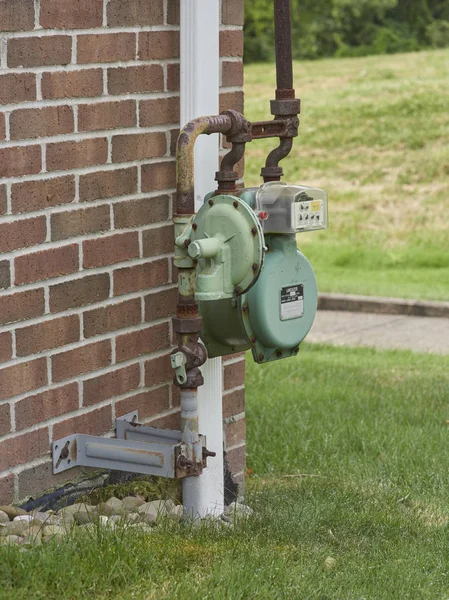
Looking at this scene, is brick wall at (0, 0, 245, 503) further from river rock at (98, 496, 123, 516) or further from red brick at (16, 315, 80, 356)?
river rock at (98, 496, 123, 516)

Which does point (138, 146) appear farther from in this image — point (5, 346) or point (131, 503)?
point (131, 503)

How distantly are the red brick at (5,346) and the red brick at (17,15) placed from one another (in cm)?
88

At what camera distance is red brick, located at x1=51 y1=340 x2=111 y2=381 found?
362cm

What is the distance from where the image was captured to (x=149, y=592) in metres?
2.93

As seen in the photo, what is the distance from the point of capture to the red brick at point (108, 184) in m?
3.66

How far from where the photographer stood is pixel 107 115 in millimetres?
3719

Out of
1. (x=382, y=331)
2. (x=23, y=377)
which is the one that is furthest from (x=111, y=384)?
(x=382, y=331)

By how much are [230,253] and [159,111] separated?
0.68 m

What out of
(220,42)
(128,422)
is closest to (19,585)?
(128,422)

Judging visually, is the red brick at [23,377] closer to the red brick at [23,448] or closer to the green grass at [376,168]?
the red brick at [23,448]

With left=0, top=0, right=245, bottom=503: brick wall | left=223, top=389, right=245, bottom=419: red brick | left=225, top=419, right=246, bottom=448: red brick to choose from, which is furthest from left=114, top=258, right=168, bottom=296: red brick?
left=225, top=419, right=246, bottom=448: red brick

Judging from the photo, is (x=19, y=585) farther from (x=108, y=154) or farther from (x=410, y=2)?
(x=410, y=2)

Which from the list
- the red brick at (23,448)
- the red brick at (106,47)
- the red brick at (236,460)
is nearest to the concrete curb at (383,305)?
the red brick at (236,460)

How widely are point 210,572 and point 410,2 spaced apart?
30577 mm
